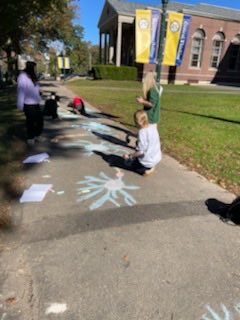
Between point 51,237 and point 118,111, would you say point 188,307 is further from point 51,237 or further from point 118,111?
point 118,111

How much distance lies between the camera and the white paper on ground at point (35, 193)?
4184 mm

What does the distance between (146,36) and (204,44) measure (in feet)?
99.8

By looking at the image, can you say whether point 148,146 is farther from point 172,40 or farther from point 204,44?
point 204,44

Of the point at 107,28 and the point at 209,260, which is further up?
the point at 107,28

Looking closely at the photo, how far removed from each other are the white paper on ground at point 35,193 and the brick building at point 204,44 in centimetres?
3117

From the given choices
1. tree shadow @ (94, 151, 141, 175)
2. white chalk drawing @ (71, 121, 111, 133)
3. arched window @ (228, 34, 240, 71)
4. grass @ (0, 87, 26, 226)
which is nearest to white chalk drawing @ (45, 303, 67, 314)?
grass @ (0, 87, 26, 226)

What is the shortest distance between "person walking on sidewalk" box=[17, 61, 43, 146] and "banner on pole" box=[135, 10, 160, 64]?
280cm

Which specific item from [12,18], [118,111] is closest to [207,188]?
[118,111]

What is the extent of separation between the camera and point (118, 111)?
12.4 m

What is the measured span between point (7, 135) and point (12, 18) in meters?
10.0

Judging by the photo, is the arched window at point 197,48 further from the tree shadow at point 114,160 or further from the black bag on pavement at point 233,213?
the black bag on pavement at point 233,213

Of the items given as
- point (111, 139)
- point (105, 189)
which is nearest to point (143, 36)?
point (111, 139)

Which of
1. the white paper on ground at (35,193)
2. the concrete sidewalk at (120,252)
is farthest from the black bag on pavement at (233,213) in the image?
the white paper on ground at (35,193)

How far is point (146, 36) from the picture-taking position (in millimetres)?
7949
